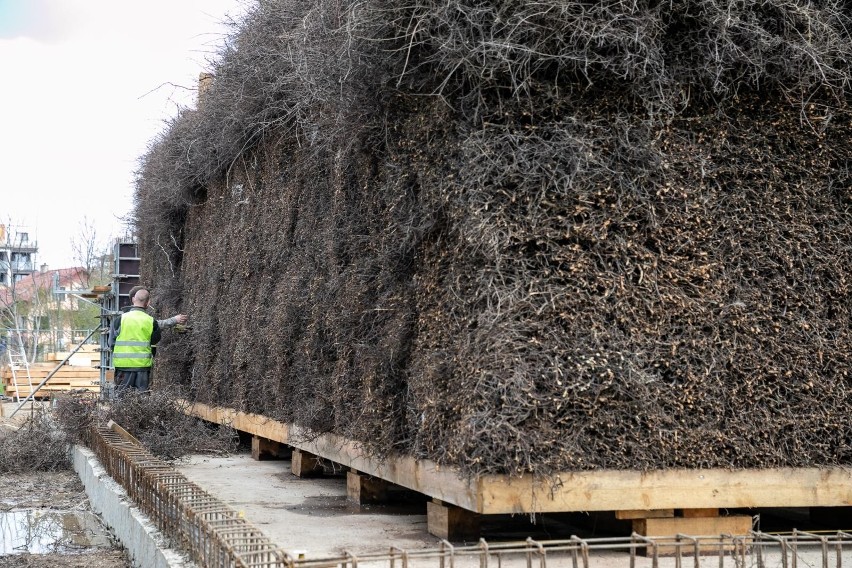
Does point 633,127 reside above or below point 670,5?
below

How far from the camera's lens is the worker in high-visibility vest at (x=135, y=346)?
12906 mm

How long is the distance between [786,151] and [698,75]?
0.73 m

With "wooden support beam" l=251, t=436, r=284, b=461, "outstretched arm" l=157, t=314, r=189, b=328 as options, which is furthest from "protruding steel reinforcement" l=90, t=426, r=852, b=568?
"outstretched arm" l=157, t=314, r=189, b=328

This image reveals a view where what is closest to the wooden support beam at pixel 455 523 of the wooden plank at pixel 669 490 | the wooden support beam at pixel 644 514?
the wooden plank at pixel 669 490

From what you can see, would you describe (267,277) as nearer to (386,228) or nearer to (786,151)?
(386,228)

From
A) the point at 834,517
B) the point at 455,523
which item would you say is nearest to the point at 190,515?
the point at 455,523

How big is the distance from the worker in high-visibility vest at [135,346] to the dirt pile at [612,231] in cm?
727

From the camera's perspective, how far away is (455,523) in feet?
19.0

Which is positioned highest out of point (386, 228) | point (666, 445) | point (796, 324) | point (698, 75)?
point (698, 75)

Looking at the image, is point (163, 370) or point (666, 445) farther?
point (163, 370)

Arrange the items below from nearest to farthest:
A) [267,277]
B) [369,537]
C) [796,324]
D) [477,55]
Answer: [477,55]
[796,324]
[369,537]
[267,277]

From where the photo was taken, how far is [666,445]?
211 inches

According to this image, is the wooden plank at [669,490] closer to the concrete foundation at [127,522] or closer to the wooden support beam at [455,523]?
the wooden support beam at [455,523]

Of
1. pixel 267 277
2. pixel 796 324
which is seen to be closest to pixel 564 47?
pixel 796 324
